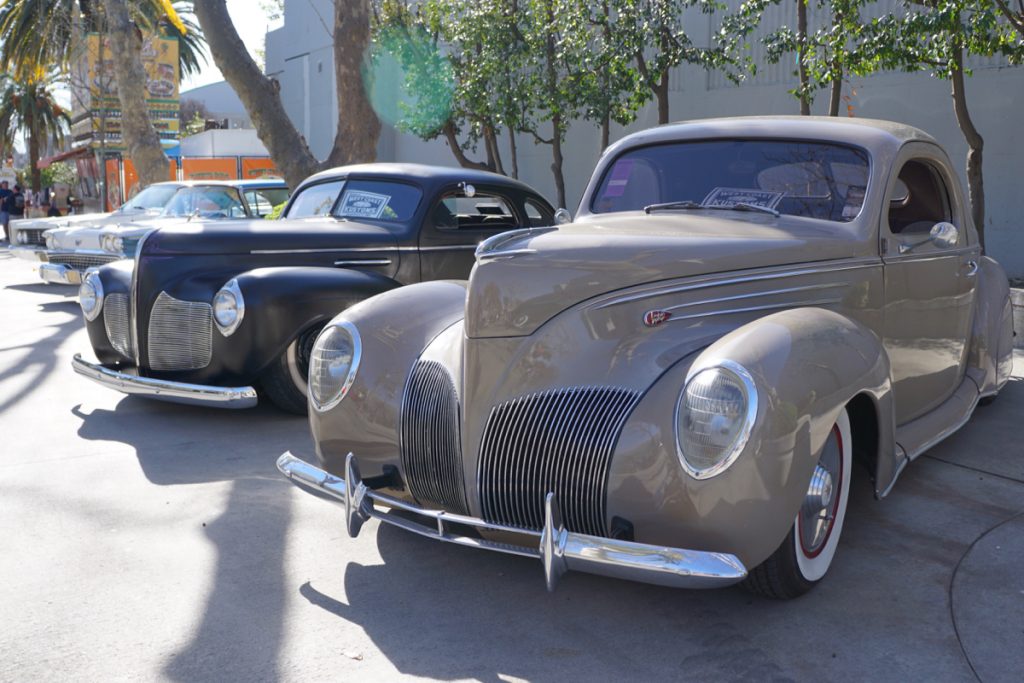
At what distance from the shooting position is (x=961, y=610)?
351 cm

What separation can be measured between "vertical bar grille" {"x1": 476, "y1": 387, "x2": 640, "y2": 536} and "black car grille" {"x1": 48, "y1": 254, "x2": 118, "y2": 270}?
32.3 ft

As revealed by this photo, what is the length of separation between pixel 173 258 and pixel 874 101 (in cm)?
962

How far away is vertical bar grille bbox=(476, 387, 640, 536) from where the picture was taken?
3299 millimetres

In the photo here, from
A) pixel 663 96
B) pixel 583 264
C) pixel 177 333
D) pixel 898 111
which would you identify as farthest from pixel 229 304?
pixel 898 111

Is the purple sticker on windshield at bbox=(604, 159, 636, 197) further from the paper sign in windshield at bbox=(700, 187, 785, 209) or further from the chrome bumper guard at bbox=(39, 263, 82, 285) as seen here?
the chrome bumper guard at bbox=(39, 263, 82, 285)

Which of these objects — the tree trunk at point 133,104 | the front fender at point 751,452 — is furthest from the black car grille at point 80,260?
the front fender at point 751,452

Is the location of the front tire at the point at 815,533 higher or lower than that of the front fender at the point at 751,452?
lower

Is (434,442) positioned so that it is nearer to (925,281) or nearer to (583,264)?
(583,264)

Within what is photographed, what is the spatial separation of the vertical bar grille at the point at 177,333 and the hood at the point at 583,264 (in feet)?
9.18

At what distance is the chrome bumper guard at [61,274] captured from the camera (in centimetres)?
1208

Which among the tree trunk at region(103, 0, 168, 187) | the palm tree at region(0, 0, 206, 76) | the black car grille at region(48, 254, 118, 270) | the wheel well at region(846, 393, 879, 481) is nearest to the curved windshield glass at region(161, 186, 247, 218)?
the black car grille at region(48, 254, 118, 270)

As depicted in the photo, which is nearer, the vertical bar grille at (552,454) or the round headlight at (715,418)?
the round headlight at (715,418)

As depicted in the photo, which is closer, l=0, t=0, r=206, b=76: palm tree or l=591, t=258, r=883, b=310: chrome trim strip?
l=591, t=258, r=883, b=310: chrome trim strip

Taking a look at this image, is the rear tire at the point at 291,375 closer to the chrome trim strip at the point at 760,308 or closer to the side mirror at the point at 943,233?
the chrome trim strip at the point at 760,308
